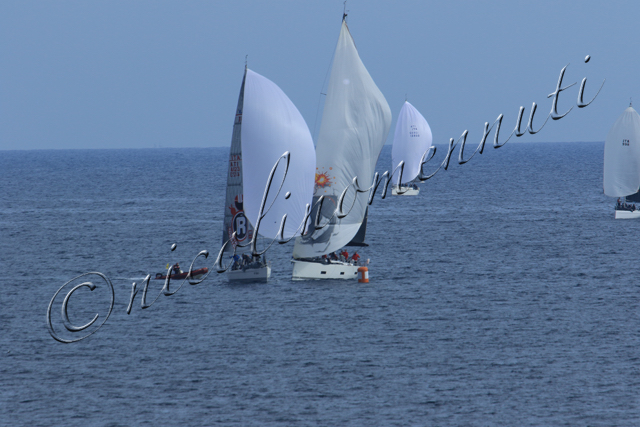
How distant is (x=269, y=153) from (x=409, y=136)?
3004 inches

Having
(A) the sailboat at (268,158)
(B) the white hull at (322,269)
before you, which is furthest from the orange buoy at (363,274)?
(A) the sailboat at (268,158)

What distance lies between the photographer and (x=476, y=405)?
1507 inches

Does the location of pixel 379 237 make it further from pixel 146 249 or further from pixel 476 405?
pixel 476 405

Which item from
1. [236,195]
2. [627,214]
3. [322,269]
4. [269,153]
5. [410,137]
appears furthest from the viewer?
[410,137]

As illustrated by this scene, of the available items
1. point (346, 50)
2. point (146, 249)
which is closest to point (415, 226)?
point (146, 249)

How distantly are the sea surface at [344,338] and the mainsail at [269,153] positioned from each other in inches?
271

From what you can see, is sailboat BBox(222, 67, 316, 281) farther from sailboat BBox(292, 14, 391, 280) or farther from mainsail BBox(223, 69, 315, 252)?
sailboat BBox(292, 14, 391, 280)

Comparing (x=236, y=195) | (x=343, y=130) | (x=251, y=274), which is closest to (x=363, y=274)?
(x=251, y=274)

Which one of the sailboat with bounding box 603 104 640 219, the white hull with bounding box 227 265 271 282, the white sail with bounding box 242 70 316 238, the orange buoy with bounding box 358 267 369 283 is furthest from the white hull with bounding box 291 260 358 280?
the sailboat with bounding box 603 104 640 219

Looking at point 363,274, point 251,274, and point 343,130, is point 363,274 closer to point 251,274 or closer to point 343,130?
point 251,274

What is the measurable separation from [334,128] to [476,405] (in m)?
30.8

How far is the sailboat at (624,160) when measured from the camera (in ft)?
334

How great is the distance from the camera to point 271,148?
2287 inches

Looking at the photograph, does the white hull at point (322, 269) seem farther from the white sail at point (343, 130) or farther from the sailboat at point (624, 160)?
the sailboat at point (624, 160)
